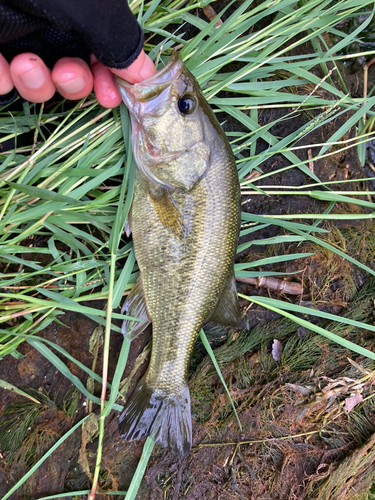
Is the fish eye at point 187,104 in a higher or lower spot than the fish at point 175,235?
higher

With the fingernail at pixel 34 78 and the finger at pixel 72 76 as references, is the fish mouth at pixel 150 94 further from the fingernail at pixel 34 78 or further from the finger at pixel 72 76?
the fingernail at pixel 34 78

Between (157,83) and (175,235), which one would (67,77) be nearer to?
(157,83)

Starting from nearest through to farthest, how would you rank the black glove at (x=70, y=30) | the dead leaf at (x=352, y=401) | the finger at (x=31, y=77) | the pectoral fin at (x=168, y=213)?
1. the black glove at (x=70, y=30)
2. the finger at (x=31, y=77)
3. the pectoral fin at (x=168, y=213)
4. the dead leaf at (x=352, y=401)

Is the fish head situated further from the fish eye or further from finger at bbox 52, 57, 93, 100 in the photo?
finger at bbox 52, 57, 93, 100

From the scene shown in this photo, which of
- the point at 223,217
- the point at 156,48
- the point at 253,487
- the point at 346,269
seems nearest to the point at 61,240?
the point at 223,217

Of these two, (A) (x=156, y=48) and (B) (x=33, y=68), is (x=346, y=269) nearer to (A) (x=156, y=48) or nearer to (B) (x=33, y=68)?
(A) (x=156, y=48)

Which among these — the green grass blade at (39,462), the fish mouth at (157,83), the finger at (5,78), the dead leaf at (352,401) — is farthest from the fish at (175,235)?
the dead leaf at (352,401)

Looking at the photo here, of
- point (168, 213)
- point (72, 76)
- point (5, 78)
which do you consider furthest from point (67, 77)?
point (168, 213)
